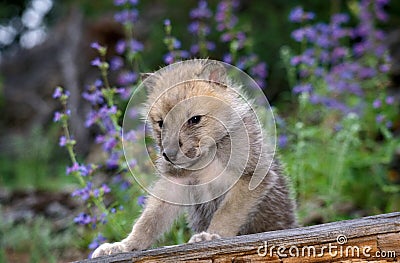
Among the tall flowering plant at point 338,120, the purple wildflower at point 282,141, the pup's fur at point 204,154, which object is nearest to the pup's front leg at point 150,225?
the pup's fur at point 204,154

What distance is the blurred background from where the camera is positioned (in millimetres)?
4711

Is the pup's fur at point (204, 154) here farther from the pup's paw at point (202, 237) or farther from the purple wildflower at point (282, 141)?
the purple wildflower at point (282, 141)

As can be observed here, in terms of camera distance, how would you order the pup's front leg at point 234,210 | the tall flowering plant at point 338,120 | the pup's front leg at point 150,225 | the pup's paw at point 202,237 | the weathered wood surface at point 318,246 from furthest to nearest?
the tall flowering plant at point 338,120 → the pup's front leg at point 150,225 → the pup's front leg at point 234,210 → the pup's paw at point 202,237 → the weathered wood surface at point 318,246

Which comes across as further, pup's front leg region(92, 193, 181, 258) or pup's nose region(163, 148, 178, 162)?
pup's front leg region(92, 193, 181, 258)

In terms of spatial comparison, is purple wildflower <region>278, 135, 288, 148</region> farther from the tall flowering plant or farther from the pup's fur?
the pup's fur

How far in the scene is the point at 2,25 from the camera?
35.9 ft

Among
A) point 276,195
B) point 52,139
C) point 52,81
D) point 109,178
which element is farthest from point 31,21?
point 276,195

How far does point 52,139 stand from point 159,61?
192 centimetres

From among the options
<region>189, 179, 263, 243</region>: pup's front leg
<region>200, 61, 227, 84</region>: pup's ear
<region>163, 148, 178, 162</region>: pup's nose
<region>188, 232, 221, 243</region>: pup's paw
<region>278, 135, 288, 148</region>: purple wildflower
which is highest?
<region>278, 135, 288, 148</region>: purple wildflower

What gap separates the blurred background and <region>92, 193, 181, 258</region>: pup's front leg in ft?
1.69

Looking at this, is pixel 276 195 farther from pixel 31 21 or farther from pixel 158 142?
pixel 31 21

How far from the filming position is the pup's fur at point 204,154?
2.82 m

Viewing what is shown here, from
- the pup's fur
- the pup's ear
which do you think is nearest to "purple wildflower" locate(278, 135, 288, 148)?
the pup's fur

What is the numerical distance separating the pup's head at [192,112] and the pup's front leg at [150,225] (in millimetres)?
295
